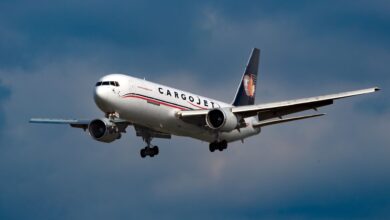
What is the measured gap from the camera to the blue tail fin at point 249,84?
89.9 m

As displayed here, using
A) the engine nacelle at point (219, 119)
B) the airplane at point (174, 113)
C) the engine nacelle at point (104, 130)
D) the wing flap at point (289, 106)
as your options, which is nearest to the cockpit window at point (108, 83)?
the airplane at point (174, 113)

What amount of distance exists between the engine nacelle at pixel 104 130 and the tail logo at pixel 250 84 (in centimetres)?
1522

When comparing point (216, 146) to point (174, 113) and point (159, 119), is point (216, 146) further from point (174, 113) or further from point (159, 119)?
point (159, 119)

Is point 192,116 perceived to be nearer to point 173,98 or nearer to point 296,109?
point 173,98

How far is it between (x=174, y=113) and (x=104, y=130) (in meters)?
6.17

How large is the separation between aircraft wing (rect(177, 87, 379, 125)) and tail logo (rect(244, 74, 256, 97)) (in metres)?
10.9

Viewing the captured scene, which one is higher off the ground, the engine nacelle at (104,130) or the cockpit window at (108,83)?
the cockpit window at (108,83)

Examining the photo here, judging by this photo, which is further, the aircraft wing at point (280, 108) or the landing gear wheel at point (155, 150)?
the landing gear wheel at point (155, 150)

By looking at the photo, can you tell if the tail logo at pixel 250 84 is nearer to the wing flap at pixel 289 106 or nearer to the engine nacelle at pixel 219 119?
the wing flap at pixel 289 106

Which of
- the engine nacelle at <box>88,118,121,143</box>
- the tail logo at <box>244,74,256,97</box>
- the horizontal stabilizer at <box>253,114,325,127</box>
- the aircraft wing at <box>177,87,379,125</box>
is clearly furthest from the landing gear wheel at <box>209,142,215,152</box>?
the tail logo at <box>244,74,256,97</box>

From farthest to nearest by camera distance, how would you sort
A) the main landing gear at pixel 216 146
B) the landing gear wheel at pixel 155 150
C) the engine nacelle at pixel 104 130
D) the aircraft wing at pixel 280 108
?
the landing gear wheel at pixel 155 150 → the main landing gear at pixel 216 146 → the engine nacelle at pixel 104 130 → the aircraft wing at pixel 280 108

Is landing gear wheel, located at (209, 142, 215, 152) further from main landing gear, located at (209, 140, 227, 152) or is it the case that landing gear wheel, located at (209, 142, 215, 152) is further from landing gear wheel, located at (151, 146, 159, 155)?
landing gear wheel, located at (151, 146, 159, 155)

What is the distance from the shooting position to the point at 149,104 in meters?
75.1

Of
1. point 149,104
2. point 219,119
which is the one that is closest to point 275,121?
point 219,119
